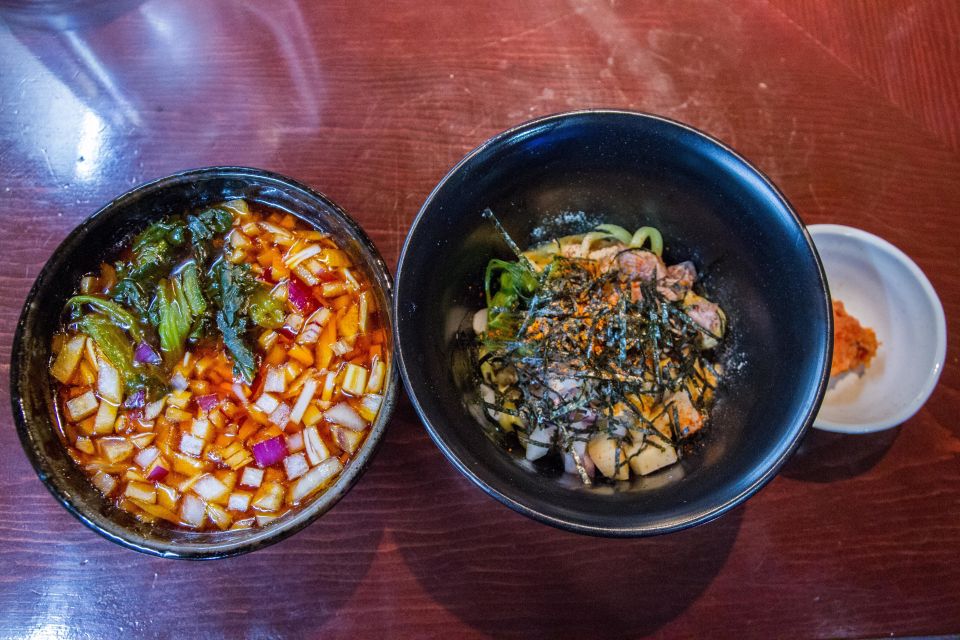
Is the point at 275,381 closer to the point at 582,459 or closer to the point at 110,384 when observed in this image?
the point at 110,384

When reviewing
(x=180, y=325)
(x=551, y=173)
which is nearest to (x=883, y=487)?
(x=551, y=173)

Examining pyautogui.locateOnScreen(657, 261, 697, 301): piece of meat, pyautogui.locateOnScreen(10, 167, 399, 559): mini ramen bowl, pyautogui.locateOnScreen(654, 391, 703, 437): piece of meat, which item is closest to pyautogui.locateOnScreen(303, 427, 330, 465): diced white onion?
pyautogui.locateOnScreen(10, 167, 399, 559): mini ramen bowl

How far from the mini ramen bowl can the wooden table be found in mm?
348

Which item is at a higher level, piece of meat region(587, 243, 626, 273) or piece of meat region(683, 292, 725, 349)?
piece of meat region(587, 243, 626, 273)

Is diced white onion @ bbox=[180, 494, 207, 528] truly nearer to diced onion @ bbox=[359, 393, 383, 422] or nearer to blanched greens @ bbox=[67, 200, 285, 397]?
blanched greens @ bbox=[67, 200, 285, 397]

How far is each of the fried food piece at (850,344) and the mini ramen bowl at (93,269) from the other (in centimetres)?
139

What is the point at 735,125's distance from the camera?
237 centimetres

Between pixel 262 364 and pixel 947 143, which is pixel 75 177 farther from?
pixel 947 143

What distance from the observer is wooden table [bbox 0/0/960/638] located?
6.63ft

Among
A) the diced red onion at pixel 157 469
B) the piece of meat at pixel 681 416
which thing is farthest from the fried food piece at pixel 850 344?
the diced red onion at pixel 157 469

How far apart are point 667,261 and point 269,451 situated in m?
1.29

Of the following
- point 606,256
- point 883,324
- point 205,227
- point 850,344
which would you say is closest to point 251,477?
point 205,227

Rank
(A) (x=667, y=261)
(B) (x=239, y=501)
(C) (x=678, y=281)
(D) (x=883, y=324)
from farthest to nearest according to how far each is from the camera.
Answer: (D) (x=883, y=324), (A) (x=667, y=261), (C) (x=678, y=281), (B) (x=239, y=501)

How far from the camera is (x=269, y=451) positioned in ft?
5.98
